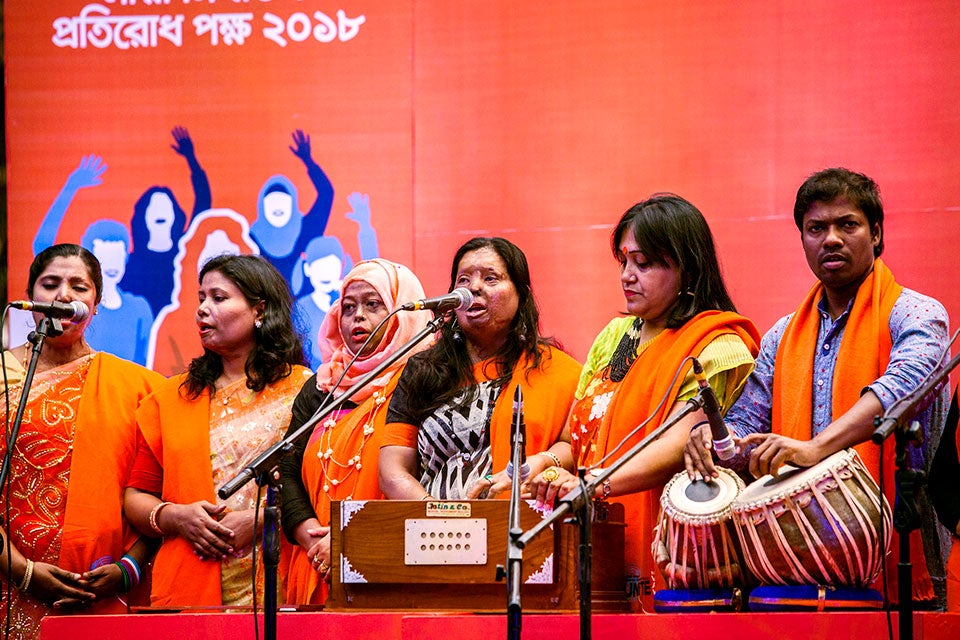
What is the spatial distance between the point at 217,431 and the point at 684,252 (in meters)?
1.61

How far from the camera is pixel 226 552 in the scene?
12.4 ft

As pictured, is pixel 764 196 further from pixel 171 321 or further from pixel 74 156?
pixel 74 156

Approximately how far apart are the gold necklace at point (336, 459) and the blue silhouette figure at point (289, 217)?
3.80 feet

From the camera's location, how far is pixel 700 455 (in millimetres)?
2846

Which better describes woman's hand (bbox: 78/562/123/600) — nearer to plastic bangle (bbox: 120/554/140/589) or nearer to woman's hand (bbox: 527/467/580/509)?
plastic bangle (bbox: 120/554/140/589)

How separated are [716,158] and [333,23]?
5.41 ft

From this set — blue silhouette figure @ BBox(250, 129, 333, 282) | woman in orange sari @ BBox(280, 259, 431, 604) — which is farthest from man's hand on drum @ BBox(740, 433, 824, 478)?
blue silhouette figure @ BBox(250, 129, 333, 282)

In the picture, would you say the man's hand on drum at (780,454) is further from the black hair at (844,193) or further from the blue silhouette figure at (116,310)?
the blue silhouette figure at (116,310)

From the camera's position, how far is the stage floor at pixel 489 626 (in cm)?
254

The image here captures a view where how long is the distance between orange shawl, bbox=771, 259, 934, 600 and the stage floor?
38 cm

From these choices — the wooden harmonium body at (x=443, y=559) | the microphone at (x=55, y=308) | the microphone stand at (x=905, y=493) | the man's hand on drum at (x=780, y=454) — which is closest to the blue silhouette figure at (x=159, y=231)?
the microphone at (x=55, y=308)

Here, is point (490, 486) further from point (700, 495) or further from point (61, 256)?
point (61, 256)

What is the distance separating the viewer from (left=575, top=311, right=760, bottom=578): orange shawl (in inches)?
123

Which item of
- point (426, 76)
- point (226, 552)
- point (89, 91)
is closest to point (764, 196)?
point (426, 76)
